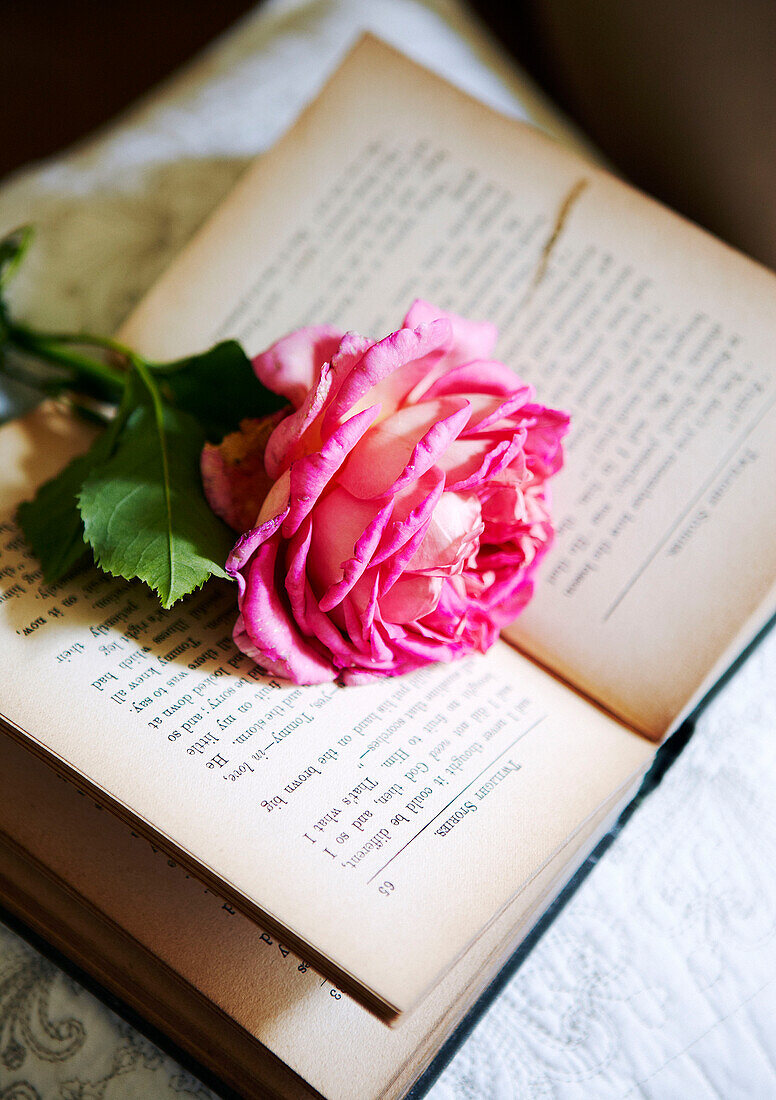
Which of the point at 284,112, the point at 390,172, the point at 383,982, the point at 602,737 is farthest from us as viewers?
the point at 284,112

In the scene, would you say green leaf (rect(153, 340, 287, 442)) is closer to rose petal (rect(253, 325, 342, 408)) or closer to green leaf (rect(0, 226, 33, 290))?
rose petal (rect(253, 325, 342, 408))

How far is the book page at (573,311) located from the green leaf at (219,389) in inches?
2.7

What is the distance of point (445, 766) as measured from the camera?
308 millimetres

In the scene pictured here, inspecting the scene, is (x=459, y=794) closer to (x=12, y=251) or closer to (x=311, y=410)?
(x=311, y=410)

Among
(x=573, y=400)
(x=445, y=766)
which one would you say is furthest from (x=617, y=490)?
(x=445, y=766)

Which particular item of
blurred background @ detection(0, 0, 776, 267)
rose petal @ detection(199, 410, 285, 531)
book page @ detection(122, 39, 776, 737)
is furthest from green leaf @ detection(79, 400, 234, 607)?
blurred background @ detection(0, 0, 776, 267)

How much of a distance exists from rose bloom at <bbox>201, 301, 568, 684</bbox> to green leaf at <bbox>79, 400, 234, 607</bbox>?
13mm

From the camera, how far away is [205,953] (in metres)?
0.30

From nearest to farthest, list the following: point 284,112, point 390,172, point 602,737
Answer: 1. point 602,737
2. point 390,172
3. point 284,112

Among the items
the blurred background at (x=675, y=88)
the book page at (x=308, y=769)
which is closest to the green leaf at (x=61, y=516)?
the book page at (x=308, y=769)

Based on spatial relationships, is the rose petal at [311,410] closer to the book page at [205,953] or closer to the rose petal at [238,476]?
the rose petal at [238,476]

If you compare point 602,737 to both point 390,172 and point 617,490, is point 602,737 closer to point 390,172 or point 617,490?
point 617,490

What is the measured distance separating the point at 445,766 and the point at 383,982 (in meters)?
0.08

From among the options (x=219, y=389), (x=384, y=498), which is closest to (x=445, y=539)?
(x=384, y=498)
